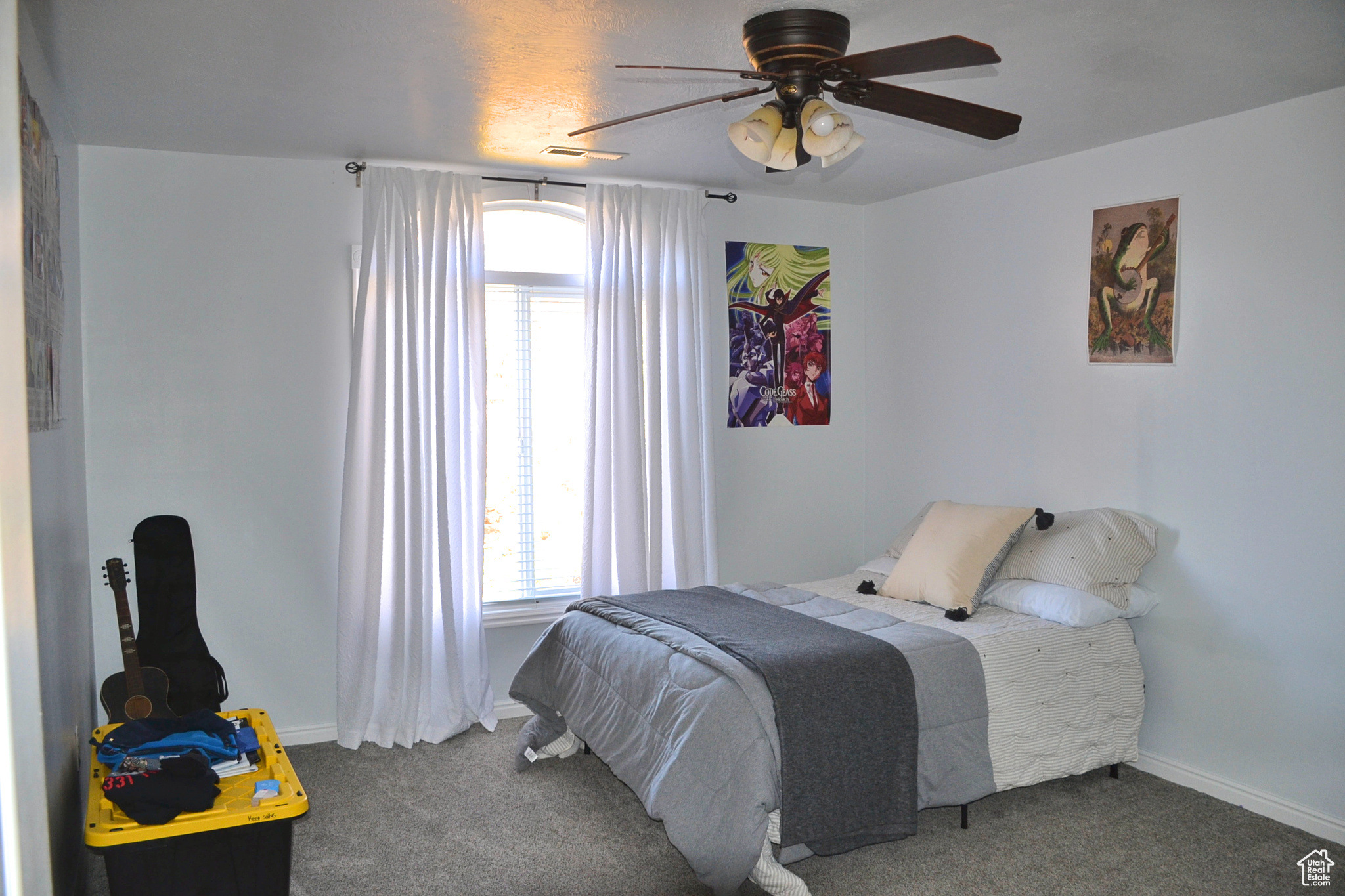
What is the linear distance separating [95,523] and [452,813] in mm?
1936

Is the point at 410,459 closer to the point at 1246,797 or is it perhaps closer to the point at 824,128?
the point at 824,128

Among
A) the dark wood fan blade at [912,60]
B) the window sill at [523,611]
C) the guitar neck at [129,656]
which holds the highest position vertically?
the dark wood fan blade at [912,60]

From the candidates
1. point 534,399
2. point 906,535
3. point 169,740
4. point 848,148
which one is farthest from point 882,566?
point 169,740

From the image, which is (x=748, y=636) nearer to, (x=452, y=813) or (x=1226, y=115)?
(x=452, y=813)

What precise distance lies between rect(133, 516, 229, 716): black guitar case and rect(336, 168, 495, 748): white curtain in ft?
1.96

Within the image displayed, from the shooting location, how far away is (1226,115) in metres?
3.48

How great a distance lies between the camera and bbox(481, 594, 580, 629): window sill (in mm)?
4500

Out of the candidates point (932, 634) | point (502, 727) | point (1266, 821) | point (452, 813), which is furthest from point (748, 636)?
point (1266, 821)

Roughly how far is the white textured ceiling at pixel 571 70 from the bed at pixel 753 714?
1.91 m

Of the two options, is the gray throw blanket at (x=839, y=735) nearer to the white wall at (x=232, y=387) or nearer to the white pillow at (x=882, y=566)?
the white pillow at (x=882, y=566)

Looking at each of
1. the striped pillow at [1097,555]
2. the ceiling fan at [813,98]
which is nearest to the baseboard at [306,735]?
the striped pillow at [1097,555]

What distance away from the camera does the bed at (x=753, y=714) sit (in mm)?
2703

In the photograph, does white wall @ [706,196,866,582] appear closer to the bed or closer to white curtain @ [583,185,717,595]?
white curtain @ [583,185,717,595]

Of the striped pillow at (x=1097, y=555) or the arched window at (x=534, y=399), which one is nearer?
the striped pillow at (x=1097, y=555)
